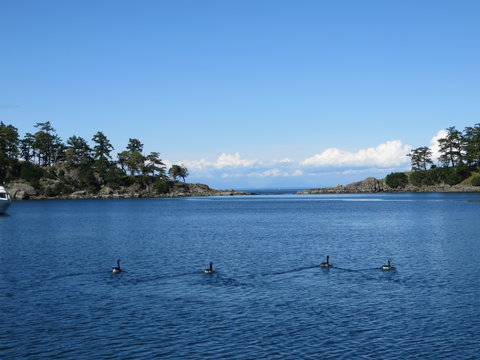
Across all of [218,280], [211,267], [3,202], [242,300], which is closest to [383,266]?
[218,280]

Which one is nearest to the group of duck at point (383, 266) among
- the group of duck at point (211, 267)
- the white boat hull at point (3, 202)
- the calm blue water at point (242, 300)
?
the group of duck at point (211, 267)

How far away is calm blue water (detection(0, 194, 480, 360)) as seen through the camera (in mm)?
29984

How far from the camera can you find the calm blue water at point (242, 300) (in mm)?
29984

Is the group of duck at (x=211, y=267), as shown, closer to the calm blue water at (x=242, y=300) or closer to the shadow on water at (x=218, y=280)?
the shadow on water at (x=218, y=280)

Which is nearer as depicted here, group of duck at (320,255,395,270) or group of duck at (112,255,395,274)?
group of duck at (112,255,395,274)

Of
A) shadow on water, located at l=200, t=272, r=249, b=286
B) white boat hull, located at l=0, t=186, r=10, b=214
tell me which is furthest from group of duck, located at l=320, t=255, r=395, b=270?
white boat hull, located at l=0, t=186, r=10, b=214

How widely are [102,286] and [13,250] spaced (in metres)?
33.4

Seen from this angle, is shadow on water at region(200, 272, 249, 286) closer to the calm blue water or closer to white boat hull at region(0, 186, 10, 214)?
the calm blue water

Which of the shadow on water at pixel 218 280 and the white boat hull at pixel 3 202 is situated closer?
the shadow on water at pixel 218 280

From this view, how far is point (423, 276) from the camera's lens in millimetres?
50656

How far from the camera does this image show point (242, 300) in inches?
1612

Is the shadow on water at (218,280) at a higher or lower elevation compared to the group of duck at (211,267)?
lower

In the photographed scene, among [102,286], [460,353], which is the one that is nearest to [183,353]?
[460,353]

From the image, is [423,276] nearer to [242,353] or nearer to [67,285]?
[242,353]
